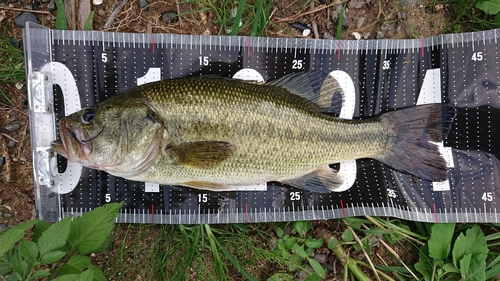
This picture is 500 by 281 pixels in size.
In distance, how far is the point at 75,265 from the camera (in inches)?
100.0

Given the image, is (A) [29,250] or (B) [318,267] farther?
(B) [318,267]

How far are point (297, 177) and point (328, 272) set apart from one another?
1066mm

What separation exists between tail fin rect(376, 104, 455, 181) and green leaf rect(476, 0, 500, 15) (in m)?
0.99

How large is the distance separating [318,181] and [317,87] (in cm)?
87

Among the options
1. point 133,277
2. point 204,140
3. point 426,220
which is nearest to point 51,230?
point 204,140

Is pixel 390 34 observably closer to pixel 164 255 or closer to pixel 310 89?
pixel 310 89

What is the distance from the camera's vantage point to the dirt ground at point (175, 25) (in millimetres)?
3457

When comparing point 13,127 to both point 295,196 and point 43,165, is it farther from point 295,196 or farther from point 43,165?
point 295,196

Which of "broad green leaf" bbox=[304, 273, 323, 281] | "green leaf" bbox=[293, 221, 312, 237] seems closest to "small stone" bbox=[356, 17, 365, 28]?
"green leaf" bbox=[293, 221, 312, 237]

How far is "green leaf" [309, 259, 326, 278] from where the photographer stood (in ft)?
11.1

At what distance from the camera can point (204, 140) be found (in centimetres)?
293

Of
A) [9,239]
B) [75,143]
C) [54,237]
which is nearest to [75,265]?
[54,237]

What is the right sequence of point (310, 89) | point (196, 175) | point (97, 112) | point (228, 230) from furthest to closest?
point (228, 230)
point (310, 89)
point (196, 175)
point (97, 112)

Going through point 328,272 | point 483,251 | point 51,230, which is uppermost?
point 51,230
